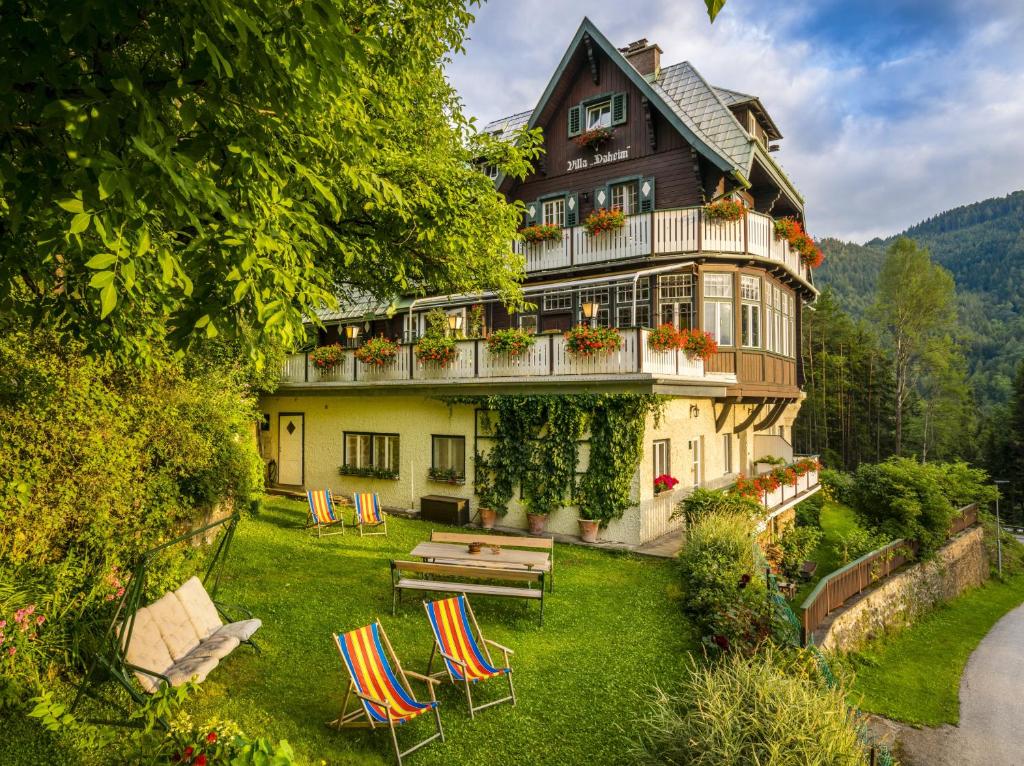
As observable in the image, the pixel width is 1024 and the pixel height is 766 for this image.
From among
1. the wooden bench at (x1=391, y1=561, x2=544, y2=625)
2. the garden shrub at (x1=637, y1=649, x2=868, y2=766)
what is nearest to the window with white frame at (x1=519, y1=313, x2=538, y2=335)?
the wooden bench at (x1=391, y1=561, x2=544, y2=625)

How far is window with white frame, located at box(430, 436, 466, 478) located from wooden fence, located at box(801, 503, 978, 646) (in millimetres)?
8742

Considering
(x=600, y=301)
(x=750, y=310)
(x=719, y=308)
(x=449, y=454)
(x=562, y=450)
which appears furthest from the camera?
(x=600, y=301)

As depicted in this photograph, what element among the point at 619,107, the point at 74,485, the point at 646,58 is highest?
the point at 646,58

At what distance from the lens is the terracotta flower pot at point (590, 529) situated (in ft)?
45.3

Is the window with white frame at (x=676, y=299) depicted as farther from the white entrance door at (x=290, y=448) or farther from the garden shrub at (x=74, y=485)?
the garden shrub at (x=74, y=485)

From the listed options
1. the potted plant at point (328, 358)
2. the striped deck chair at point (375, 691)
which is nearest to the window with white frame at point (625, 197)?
the potted plant at point (328, 358)

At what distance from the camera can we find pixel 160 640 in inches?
237

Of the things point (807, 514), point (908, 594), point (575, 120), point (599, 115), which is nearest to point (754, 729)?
point (908, 594)

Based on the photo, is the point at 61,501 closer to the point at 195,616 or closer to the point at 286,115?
the point at 195,616

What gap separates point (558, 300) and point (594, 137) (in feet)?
17.3

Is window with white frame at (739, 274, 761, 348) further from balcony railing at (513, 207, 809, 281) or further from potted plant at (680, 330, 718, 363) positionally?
potted plant at (680, 330, 718, 363)

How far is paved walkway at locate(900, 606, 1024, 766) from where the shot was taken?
9.69 m

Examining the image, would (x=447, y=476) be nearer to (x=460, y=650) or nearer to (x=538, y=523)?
(x=538, y=523)

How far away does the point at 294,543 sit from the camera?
13.1 m
